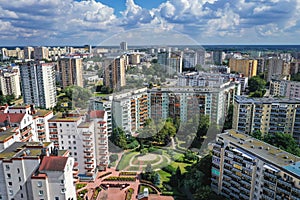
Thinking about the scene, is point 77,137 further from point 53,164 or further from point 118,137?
point 53,164

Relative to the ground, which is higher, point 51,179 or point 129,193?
point 51,179

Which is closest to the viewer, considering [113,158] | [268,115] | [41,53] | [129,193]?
[129,193]

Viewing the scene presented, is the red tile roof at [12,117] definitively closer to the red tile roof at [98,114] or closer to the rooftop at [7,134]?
the rooftop at [7,134]

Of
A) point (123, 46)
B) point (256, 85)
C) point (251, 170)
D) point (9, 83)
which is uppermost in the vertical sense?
point (123, 46)

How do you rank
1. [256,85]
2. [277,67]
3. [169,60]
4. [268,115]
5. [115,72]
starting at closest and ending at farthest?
[169,60], [115,72], [268,115], [256,85], [277,67]

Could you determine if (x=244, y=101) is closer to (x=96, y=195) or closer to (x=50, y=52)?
(x=96, y=195)

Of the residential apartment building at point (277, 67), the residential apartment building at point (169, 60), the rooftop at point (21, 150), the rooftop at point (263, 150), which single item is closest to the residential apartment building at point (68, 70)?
the rooftop at point (21, 150)

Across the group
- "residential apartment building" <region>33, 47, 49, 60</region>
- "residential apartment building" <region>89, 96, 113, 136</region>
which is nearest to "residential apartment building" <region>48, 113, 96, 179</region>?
"residential apartment building" <region>89, 96, 113, 136</region>

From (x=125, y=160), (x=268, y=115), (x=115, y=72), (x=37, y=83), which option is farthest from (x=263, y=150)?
(x=37, y=83)
